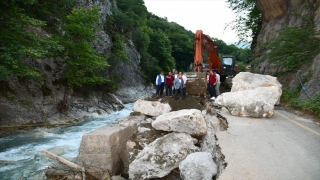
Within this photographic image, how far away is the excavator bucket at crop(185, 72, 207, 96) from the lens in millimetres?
12469

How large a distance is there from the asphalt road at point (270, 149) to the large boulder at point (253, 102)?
1.64ft

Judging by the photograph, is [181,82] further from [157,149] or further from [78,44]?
[78,44]

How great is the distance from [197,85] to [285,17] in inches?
475

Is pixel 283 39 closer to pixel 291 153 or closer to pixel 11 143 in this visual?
pixel 291 153

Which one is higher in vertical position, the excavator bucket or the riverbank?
the excavator bucket

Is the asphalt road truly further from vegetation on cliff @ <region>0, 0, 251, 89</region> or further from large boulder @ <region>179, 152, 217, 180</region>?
vegetation on cliff @ <region>0, 0, 251, 89</region>

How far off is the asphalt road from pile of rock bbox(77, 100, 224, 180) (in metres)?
0.43

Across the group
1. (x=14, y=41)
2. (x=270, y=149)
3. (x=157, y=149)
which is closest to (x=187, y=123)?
(x=157, y=149)

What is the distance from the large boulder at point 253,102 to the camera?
763 centimetres

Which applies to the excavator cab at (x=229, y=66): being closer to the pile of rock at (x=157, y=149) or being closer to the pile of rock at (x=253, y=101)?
the pile of rock at (x=253, y=101)

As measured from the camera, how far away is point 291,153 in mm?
4535

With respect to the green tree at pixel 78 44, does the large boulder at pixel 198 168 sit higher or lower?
lower

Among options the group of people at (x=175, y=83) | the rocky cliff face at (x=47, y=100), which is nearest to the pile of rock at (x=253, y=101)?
the group of people at (x=175, y=83)

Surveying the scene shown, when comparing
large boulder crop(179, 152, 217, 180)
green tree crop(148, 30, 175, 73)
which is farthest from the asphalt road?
green tree crop(148, 30, 175, 73)
